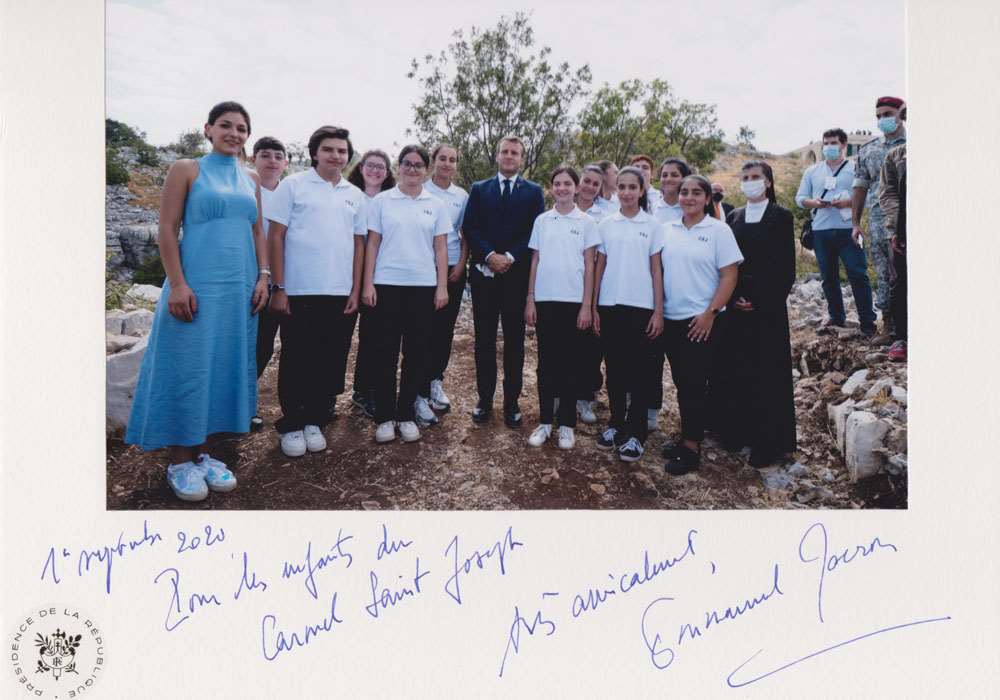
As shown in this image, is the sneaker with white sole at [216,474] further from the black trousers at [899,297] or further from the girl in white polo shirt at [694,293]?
the black trousers at [899,297]

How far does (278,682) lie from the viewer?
2.07 meters

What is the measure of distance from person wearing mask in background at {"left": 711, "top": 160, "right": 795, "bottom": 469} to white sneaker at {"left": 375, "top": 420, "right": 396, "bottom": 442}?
1684mm

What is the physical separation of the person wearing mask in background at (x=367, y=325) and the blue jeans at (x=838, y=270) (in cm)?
256

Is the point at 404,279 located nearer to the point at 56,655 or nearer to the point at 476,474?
the point at 476,474

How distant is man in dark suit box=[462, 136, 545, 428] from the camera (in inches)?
120

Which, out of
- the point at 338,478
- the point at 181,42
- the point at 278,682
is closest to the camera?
the point at 278,682

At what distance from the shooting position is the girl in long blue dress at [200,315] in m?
2.27

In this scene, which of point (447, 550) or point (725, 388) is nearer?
point (447, 550)

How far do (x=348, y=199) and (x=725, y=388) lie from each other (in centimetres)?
220

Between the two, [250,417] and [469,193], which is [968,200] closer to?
[469,193]

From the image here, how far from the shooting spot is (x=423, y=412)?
10.1 ft

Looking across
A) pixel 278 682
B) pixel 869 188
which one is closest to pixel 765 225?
pixel 869 188
